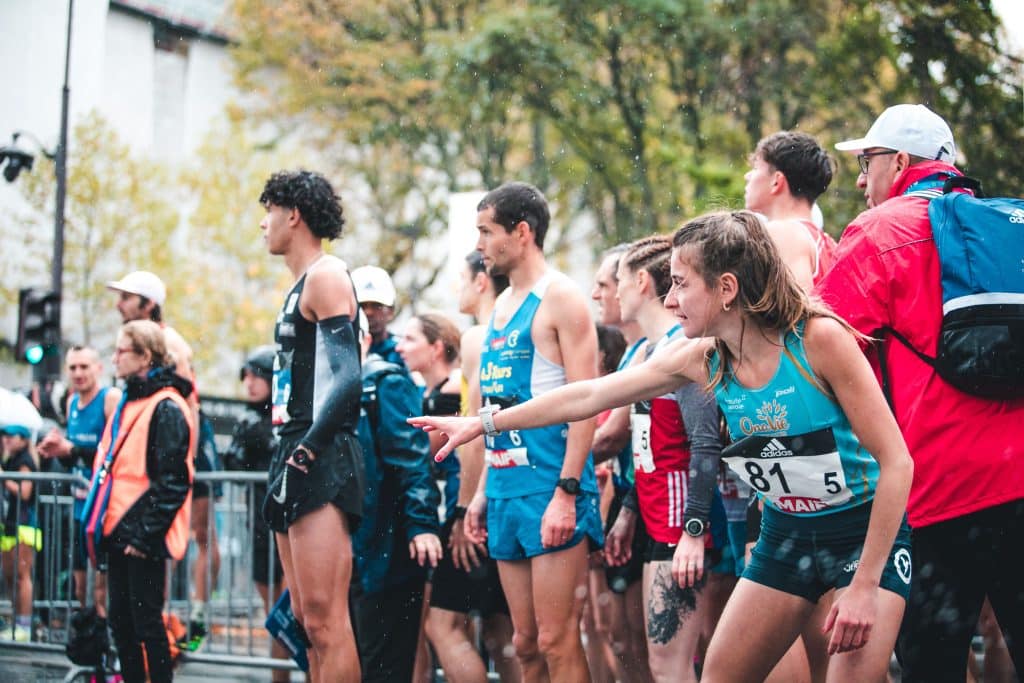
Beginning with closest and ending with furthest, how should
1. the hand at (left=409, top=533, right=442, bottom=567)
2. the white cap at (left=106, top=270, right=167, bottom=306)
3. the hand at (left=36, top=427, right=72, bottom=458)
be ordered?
the hand at (left=409, top=533, right=442, bottom=567)
the white cap at (left=106, top=270, right=167, bottom=306)
the hand at (left=36, top=427, right=72, bottom=458)

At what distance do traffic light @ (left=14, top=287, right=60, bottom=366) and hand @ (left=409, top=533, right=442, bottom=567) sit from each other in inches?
474

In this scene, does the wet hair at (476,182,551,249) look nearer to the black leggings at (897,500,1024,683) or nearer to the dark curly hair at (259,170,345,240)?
the dark curly hair at (259,170,345,240)

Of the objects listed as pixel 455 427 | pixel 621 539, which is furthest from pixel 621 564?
pixel 455 427

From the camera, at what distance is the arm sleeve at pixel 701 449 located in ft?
16.4

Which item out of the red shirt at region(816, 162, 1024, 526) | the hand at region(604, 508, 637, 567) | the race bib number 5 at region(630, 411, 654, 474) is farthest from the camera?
the hand at region(604, 508, 637, 567)

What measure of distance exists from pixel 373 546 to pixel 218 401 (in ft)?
74.0

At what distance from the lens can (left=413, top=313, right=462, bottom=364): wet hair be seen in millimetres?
7383

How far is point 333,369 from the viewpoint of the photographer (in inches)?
210

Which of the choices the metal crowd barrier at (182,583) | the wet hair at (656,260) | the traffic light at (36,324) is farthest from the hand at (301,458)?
the traffic light at (36,324)

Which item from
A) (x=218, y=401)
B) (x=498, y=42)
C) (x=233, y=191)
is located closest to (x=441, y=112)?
(x=498, y=42)

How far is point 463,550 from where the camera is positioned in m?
6.00

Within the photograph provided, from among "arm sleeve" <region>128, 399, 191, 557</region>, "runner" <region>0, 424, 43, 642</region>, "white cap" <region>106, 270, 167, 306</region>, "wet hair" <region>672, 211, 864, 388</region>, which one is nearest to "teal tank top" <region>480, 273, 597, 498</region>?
"wet hair" <region>672, 211, 864, 388</region>

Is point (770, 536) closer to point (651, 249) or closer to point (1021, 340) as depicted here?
point (1021, 340)

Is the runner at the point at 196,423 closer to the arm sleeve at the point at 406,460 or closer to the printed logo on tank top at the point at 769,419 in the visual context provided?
the arm sleeve at the point at 406,460
